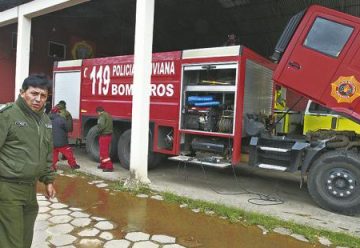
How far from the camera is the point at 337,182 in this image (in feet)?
18.6

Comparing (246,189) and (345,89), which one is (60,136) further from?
(345,89)

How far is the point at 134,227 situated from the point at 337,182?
309 centimetres

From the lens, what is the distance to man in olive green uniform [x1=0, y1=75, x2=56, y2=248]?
2.68 meters

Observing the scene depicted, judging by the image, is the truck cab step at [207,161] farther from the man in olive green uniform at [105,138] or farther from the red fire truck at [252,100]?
the man in olive green uniform at [105,138]

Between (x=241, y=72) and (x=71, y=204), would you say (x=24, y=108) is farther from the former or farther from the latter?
(x=241, y=72)

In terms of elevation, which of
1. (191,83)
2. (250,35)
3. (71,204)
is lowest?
(71,204)

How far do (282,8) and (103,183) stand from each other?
8.65 meters

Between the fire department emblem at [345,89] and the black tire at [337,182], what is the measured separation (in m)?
0.82

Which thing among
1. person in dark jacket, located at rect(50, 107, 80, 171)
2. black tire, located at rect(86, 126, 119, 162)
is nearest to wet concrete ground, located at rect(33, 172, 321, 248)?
person in dark jacket, located at rect(50, 107, 80, 171)

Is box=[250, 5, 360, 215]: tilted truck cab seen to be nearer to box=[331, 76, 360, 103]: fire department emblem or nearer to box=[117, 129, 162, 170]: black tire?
box=[331, 76, 360, 103]: fire department emblem

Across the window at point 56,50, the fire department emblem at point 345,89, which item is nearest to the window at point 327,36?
the fire department emblem at point 345,89

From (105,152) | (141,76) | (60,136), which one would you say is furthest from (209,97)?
(60,136)

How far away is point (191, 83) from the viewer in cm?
729

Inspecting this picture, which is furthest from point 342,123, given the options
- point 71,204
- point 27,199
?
point 27,199
